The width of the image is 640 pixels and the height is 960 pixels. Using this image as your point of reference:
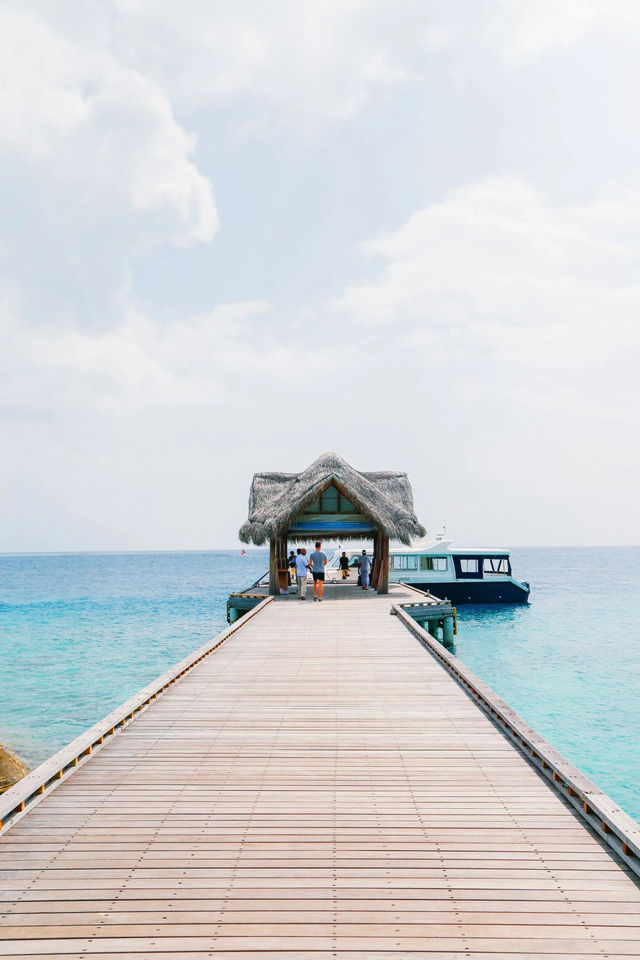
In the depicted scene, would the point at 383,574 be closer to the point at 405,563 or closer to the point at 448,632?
the point at 448,632

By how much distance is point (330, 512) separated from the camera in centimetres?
1978

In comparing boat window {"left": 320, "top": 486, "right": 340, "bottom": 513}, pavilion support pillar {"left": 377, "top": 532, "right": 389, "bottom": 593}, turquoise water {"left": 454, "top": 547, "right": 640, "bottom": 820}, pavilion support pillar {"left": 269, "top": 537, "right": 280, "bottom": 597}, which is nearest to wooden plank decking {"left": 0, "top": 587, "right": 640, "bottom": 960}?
turquoise water {"left": 454, "top": 547, "right": 640, "bottom": 820}

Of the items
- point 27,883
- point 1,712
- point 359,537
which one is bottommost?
point 1,712

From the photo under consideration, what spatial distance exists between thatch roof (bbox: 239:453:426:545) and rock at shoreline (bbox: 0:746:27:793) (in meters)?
8.90

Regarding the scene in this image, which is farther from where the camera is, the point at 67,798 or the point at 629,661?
the point at 629,661

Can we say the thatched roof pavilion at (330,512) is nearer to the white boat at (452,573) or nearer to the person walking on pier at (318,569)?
the person walking on pier at (318,569)

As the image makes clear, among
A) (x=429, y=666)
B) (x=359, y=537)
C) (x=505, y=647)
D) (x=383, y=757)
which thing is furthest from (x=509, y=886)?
(x=505, y=647)

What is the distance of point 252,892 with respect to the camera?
12.4ft

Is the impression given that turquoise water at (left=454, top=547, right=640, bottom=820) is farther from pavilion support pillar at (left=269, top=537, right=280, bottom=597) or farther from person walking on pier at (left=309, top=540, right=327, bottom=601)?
pavilion support pillar at (left=269, top=537, right=280, bottom=597)

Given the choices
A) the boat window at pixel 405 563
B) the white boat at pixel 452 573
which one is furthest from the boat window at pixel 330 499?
the boat window at pixel 405 563

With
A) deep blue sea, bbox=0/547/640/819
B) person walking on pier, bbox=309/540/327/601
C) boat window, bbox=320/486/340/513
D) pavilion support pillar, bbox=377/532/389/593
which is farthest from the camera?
pavilion support pillar, bbox=377/532/389/593

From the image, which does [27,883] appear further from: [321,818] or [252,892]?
[321,818]

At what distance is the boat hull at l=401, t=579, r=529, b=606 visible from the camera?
31.2m

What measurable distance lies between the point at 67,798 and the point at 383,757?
2.91 m
